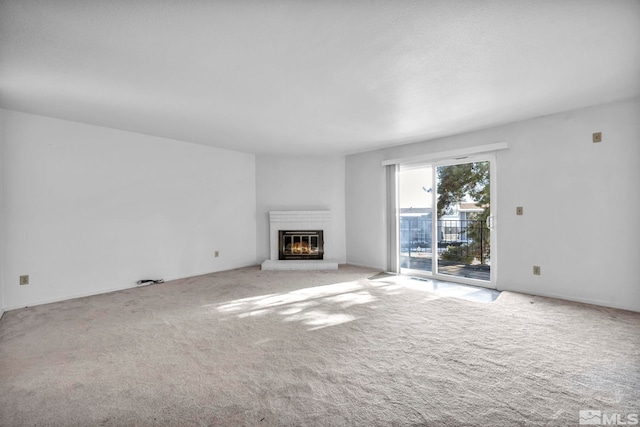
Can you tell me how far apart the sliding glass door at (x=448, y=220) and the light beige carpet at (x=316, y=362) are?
3.44 ft

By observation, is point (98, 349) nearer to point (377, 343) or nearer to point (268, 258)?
point (377, 343)

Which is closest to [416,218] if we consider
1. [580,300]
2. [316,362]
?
[580,300]

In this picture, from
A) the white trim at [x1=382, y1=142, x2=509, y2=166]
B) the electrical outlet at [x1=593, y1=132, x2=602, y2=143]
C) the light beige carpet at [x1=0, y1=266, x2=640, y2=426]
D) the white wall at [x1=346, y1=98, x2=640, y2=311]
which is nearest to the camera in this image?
the light beige carpet at [x1=0, y1=266, x2=640, y2=426]

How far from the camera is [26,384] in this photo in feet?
6.26

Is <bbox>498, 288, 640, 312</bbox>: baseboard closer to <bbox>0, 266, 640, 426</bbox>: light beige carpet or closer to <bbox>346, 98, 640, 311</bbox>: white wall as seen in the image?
<bbox>346, 98, 640, 311</bbox>: white wall

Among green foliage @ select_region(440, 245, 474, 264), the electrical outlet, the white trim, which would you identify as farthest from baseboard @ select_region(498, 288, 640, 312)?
the white trim

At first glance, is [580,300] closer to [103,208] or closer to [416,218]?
[416,218]

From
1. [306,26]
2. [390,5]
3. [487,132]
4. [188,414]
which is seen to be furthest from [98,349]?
[487,132]

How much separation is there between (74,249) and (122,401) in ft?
10.1

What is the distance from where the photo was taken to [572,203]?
3561 mm

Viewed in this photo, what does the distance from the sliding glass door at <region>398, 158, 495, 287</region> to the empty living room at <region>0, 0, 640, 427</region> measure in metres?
0.04

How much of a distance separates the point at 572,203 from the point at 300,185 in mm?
4477

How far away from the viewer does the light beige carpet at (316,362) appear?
5.40 feet

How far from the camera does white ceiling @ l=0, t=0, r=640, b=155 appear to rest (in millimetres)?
1720
